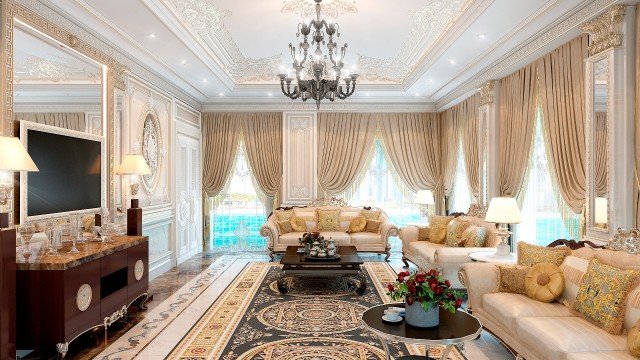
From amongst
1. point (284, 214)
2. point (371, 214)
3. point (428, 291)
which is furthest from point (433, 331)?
point (284, 214)

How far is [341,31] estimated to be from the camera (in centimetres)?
551

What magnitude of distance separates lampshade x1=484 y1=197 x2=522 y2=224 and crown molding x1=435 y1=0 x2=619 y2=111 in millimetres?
1709

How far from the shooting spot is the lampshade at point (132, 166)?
4902 mm

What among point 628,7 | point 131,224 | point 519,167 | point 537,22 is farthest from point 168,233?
point 628,7

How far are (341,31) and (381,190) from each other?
13.7ft

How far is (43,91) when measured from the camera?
3.84 meters

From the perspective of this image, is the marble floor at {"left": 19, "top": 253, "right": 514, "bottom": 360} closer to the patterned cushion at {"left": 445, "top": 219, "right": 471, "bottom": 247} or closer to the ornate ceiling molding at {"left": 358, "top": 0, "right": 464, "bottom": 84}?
the patterned cushion at {"left": 445, "top": 219, "right": 471, "bottom": 247}

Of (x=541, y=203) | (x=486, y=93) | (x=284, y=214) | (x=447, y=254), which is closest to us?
(x=447, y=254)

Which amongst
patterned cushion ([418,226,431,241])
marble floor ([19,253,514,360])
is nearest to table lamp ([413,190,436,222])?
patterned cushion ([418,226,431,241])

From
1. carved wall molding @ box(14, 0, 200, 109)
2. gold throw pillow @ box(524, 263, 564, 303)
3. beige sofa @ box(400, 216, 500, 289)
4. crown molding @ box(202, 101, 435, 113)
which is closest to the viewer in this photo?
gold throw pillow @ box(524, 263, 564, 303)

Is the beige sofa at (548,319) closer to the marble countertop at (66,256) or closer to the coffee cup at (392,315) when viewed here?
the coffee cup at (392,315)

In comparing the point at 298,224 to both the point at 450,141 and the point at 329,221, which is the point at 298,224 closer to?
the point at 329,221

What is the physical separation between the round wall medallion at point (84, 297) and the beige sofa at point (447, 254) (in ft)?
12.1

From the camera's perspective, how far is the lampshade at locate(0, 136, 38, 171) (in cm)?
294
